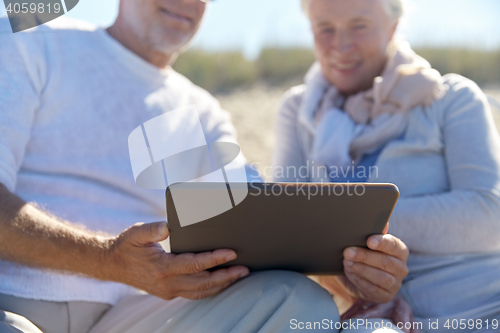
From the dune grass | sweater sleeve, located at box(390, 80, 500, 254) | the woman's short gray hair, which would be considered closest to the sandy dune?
the dune grass

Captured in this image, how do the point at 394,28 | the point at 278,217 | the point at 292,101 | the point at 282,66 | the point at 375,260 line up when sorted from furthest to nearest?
1. the point at 282,66
2. the point at 292,101
3. the point at 394,28
4. the point at 375,260
5. the point at 278,217

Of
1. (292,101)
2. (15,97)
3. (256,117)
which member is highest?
(15,97)

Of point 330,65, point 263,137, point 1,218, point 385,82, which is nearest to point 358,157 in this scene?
point 385,82

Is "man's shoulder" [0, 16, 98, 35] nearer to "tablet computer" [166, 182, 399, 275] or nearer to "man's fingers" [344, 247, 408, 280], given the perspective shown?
"tablet computer" [166, 182, 399, 275]

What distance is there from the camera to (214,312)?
1.20 m

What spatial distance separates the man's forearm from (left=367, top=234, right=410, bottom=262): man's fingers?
0.70 metres

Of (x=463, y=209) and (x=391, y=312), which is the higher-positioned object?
(x=463, y=209)

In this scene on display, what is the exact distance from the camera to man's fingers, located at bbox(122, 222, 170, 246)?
42.6 inches

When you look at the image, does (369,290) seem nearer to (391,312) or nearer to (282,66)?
(391,312)

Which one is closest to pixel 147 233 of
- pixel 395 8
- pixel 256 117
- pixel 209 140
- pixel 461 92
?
pixel 209 140

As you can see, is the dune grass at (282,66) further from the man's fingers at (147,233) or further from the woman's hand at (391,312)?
the man's fingers at (147,233)

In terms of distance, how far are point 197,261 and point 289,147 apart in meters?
0.89

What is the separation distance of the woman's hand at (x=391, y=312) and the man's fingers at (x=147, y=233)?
2.14 feet

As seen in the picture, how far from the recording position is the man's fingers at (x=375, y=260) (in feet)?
3.87
